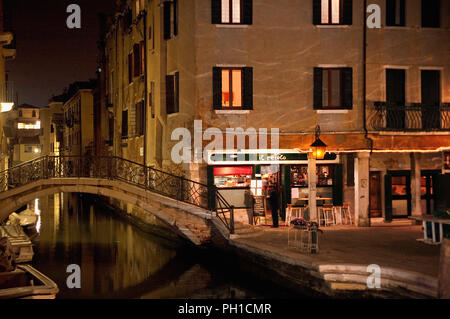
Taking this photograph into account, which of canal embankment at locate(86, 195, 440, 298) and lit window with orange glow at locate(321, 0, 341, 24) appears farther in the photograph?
lit window with orange glow at locate(321, 0, 341, 24)

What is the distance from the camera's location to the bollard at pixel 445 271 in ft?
35.1

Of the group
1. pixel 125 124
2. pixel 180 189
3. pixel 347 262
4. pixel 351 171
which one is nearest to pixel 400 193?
pixel 351 171

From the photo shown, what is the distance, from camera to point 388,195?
67.9ft

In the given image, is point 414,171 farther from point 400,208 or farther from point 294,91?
point 294,91

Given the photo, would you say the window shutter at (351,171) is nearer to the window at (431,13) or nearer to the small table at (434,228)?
the small table at (434,228)

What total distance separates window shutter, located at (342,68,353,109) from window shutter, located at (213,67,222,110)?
14.7 ft

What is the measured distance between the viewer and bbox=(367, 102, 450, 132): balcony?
65.5 feet

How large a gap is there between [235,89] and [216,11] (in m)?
2.73

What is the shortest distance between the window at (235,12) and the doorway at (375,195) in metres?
7.46

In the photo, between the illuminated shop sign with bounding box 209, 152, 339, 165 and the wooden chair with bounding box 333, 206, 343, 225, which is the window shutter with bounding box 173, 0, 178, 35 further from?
the wooden chair with bounding box 333, 206, 343, 225

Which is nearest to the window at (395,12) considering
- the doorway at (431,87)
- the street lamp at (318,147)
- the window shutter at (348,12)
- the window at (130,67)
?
the window shutter at (348,12)

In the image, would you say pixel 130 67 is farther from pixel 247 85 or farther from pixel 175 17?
pixel 247 85

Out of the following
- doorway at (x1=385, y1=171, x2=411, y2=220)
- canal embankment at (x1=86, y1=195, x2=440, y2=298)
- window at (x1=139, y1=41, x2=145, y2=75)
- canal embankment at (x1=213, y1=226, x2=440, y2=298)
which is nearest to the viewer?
canal embankment at (x1=213, y1=226, x2=440, y2=298)

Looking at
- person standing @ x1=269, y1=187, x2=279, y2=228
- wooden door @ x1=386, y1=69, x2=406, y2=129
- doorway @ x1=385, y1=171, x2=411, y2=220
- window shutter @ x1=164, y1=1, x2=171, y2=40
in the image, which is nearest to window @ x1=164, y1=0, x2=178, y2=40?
window shutter @ x1=164, y1=1, x2=171, y2=40
